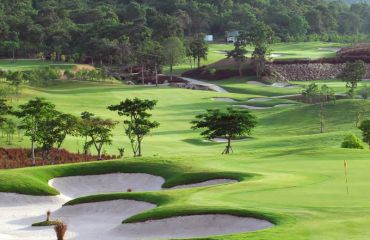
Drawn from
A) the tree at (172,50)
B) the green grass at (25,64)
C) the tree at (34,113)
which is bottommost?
the tree at (34,113)

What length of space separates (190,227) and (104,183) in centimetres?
1780

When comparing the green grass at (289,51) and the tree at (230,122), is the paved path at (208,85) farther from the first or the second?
the tree at (230,122)

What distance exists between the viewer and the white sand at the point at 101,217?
28516 millimetres

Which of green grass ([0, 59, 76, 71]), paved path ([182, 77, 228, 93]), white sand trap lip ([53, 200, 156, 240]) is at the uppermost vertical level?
green grass ([0, 59, 76, 71])

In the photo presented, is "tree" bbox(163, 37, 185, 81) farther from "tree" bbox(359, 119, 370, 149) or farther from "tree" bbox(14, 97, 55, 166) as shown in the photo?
"tree" bbox(359, 119, 370, 149)

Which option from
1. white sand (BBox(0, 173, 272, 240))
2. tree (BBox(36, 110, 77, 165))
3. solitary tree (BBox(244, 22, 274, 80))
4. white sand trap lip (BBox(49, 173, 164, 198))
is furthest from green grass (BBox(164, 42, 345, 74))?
white sand (BBox(0, 173, 272, 240))

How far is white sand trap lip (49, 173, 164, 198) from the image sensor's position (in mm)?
44500

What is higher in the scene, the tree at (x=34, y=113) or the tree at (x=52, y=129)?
the tree at (x=34, y=113)

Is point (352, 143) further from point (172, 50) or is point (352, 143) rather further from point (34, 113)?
point (172, 50)

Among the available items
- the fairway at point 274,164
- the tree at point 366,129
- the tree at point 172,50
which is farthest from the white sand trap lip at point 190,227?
the tree at point 172,50

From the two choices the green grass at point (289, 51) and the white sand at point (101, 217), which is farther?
the green grass at point (289, 51)

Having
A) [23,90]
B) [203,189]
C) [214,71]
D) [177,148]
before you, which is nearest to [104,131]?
[177,148]

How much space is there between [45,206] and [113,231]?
10879 millimetres

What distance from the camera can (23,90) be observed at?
105 metres
